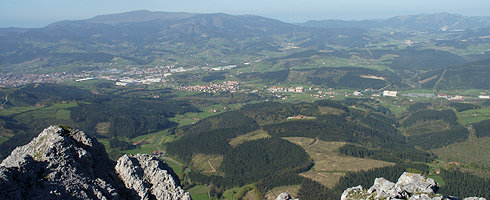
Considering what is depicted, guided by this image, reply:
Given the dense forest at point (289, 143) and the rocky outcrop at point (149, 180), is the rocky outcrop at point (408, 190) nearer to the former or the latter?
the rocky outcrop at point (149, 180)

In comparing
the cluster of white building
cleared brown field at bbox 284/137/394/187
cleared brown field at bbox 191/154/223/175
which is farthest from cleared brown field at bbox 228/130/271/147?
the cluster of white building

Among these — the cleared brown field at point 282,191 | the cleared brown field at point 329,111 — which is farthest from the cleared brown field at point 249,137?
the cleared brown field at point 282,191

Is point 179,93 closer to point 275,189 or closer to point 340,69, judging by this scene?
point 340,69

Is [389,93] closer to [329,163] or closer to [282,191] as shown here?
[329,163]

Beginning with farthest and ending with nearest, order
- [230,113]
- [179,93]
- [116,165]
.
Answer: [179,93], [230,113], [116,165]

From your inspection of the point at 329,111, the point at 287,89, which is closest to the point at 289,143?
the point at 329,111

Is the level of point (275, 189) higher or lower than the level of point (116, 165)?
lower

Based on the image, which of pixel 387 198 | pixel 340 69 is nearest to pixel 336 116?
pixel 387 198

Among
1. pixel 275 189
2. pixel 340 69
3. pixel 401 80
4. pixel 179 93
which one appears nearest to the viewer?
pixel 275 189
